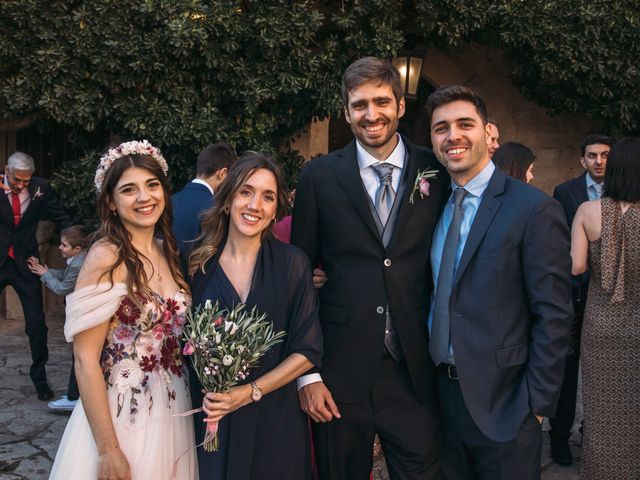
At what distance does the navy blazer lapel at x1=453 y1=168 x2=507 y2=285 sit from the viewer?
9.36 ft

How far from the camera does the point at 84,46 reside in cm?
721

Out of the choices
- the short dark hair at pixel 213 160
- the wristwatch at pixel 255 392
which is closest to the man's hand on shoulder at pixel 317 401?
the wristwatch at pixel 255 392

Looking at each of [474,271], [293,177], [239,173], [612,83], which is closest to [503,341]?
[474,271]

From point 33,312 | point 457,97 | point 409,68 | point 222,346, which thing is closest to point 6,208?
point 33,312

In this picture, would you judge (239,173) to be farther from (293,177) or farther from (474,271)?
(293,177)

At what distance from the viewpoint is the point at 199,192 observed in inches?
217

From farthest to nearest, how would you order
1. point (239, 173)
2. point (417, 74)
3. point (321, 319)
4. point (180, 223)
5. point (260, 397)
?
point (417, 74), point (180, 223), point (321, 319), point (239, 173), point (260, 397)

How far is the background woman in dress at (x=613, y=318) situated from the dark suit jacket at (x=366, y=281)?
1.37 meters

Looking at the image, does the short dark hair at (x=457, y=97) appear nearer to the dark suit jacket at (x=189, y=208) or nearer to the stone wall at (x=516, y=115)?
the dark suit jacket at (x=189, y=208)

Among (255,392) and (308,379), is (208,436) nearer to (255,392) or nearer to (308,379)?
(255,392)

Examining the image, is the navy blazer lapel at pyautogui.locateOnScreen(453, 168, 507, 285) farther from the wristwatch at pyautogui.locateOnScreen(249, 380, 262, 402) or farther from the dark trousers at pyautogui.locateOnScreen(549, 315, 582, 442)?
the dark trousers at pyautogui.locateOnScreen(549, 315, 582, 442)

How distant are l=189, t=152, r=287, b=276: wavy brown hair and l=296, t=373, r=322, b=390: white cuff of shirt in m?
0.65

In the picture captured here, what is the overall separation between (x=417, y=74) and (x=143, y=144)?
17.2 ft

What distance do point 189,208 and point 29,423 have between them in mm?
2393
